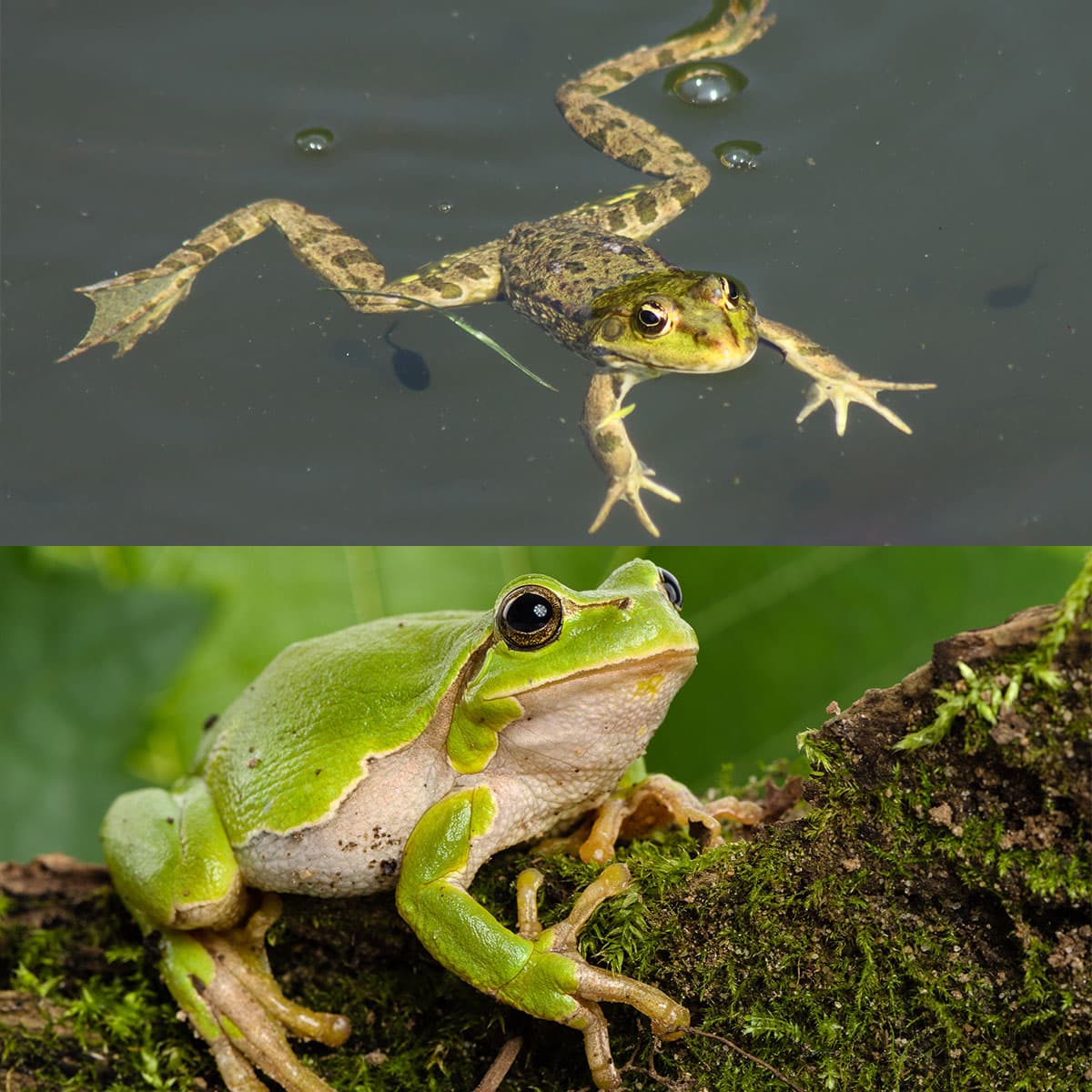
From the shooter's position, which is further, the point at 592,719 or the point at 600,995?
the point at 592,719

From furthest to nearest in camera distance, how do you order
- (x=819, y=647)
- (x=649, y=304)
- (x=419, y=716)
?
(x=649, y=304) → (x=819, y=647) → (x=419, y=716)

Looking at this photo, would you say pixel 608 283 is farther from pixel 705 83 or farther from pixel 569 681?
pixel 569 681

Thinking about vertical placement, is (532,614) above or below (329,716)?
above

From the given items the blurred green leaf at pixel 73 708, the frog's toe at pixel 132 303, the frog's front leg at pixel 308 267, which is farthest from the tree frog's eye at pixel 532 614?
the frog's toe at pixel 132 303

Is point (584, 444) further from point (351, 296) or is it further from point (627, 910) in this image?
point (627, 910)

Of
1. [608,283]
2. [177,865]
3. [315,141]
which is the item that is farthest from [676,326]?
[177,865]

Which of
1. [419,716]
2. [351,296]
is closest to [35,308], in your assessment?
[351,296]
